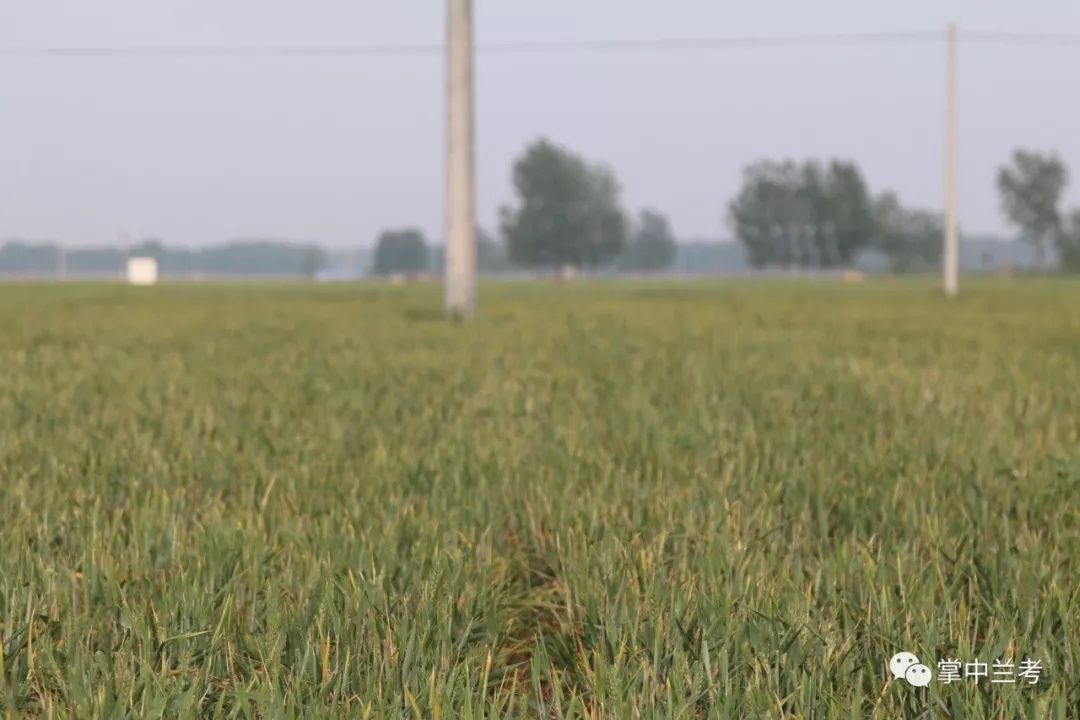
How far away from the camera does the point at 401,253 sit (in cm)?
18100

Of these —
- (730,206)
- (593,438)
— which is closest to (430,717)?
(593,438)

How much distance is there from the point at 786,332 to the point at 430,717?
34.5 ft

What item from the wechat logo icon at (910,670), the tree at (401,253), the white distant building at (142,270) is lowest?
the wechat logo icon at (910,670)

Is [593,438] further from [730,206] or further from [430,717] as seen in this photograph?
[730,206]

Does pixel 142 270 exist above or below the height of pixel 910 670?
above

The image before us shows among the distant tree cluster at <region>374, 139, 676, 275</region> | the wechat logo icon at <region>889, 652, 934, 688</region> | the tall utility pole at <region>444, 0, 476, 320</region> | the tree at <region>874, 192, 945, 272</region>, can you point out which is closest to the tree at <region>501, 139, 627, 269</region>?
the distant tree cluster at <region>374, 139, 676, 275</region>

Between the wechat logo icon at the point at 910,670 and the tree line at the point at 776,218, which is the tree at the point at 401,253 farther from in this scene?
the wechat logo icon at the point at 910,670

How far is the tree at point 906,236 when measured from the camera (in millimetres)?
133375

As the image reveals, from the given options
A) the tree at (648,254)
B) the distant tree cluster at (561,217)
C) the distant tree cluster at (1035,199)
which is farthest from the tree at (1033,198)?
the tree at (648,254)

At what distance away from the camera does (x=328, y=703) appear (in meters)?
1.70

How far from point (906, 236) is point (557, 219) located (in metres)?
46.2

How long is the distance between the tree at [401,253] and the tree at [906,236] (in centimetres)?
7438

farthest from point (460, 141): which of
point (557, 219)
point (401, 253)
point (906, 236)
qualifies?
point (401, 253)

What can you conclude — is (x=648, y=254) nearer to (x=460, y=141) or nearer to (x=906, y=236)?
(x=906, y=236)
